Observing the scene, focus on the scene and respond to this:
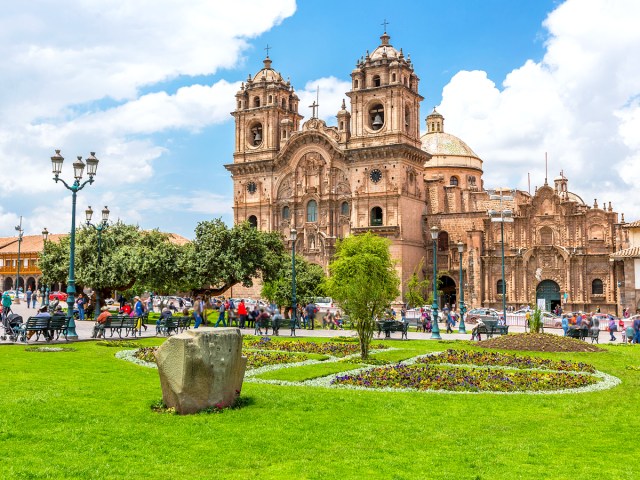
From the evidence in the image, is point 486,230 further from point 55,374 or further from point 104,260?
point 55,374

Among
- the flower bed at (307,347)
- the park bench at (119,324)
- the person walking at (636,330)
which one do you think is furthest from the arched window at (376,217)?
the flower bed at (307,347)

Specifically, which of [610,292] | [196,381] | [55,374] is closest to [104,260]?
[55,374]

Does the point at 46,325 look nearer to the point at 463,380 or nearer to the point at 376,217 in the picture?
the point at 463,380

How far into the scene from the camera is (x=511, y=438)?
→ 31.0 feet

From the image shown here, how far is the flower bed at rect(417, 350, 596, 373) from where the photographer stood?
17547mm

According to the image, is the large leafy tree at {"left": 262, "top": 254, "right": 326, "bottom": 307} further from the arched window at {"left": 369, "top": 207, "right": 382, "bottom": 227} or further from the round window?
the round window

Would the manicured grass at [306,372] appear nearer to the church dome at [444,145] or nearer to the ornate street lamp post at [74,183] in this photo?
the ornate street lamp post at [74,183]

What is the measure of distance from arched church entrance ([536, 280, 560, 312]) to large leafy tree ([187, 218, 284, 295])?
25.9 m

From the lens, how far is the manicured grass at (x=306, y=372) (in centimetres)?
1499

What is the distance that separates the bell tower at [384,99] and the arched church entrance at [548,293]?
50.7 feet

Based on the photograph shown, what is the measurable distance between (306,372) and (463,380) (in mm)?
3550

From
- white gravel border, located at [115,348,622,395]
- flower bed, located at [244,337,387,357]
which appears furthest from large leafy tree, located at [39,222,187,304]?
white gravel border, located at [115,348,622,395]

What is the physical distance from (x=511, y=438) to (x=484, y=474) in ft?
6.36


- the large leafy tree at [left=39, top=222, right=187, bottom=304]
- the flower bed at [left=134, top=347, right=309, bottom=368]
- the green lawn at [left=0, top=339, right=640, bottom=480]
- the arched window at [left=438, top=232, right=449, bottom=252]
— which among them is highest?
the arched window at [left=438, top=232, right=449, bottom=252]
